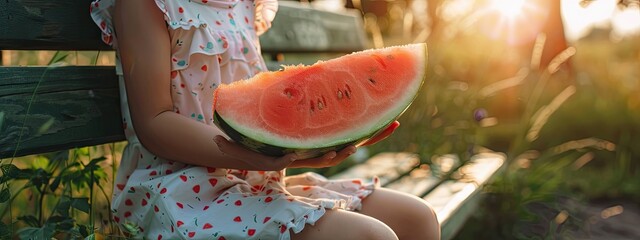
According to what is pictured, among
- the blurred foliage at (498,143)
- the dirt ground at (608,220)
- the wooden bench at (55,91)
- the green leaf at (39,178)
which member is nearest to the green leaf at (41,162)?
the blurred foliage at (498,143)

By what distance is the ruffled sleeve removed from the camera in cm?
237

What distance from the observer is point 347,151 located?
1722 millimetres

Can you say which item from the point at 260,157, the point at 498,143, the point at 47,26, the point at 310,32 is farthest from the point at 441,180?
the point at 498,143

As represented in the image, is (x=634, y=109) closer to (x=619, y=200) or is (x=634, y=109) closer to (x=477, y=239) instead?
(x=619, y=200)

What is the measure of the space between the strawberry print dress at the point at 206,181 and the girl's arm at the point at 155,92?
0.05 meters

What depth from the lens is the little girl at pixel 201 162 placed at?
68.5 inches

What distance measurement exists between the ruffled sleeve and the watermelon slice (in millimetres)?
602

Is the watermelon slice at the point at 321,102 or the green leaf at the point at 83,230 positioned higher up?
the watermelon slice at the point at 321,102

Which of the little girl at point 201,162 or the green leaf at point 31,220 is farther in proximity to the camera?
the green leaf at point 31,220

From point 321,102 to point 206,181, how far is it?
372 mm

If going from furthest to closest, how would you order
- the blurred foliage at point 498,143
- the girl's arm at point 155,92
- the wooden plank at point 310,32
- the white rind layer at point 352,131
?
1. the wooden plank at point 310,32
2. the blurred foliage at point 498,143
3. the girl's arm at point 155,92
4. the white rind layer at point 352,131

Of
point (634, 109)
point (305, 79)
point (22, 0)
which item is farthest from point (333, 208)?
point (634, 109)

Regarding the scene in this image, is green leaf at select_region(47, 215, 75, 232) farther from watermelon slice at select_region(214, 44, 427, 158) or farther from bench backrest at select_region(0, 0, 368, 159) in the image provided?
Answer: watermelon slice at select_region(214, 44, 427, 158)

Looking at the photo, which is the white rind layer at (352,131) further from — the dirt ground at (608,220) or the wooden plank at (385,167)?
the dirt ground at (608,220)
